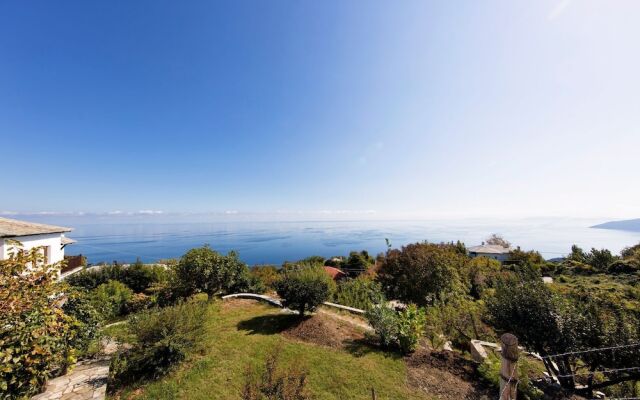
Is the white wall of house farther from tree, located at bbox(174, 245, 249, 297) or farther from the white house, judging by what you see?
tree, located at bbox(174, 245, 249, 297)

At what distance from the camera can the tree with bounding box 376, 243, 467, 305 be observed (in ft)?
41.0

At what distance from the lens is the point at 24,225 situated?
1228cm

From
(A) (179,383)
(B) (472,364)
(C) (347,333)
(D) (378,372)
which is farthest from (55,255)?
(B) (472,364)

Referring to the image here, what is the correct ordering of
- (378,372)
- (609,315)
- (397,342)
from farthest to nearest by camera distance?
1. (397,342)
2. (378,372)
3. (609,315)

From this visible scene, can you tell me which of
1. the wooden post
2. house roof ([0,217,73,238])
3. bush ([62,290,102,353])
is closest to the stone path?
bush ([62,290,102,353])

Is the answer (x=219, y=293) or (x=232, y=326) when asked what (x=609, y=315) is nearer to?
(x=232, y=326)

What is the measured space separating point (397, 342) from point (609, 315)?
4.81 m

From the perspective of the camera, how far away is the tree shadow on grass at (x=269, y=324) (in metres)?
8.62

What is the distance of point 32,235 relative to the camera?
12008 mm

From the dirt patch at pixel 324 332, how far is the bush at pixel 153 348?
3334mm

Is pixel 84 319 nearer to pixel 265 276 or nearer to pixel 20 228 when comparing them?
pixel 20 228

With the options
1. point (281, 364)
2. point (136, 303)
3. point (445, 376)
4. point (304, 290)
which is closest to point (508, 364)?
point (445, 376)

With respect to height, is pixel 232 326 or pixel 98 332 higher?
pixel 98 332

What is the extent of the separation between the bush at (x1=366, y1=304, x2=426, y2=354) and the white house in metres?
13.7
